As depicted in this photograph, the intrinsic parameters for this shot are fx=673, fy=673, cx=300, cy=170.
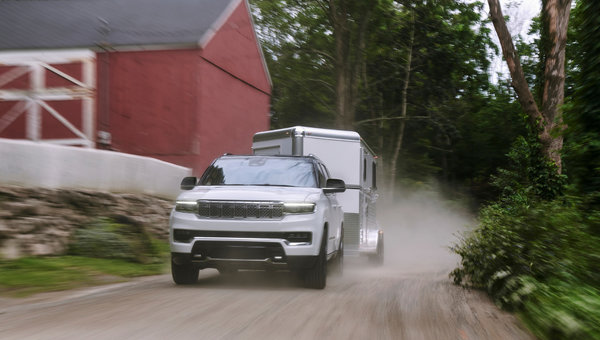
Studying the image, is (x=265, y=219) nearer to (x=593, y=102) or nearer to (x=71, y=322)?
(x=71, y=322)

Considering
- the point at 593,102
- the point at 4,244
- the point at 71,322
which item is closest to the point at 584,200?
the point at 593,102

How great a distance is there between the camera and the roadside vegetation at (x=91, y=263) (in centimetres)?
866

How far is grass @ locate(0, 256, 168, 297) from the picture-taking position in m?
8.41

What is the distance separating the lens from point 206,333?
5762 millimetres

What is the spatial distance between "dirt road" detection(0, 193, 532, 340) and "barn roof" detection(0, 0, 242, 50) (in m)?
13.5

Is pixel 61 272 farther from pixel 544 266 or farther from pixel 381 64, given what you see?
pixel 381 64

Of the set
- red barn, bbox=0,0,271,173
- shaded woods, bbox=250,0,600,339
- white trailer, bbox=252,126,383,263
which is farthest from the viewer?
red barn, bbox=0,0,271,173

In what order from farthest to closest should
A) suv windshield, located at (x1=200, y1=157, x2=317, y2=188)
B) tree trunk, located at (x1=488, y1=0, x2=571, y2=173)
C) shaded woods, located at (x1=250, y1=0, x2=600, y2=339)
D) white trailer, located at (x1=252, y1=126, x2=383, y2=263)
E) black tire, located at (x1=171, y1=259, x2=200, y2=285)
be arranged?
tree trunk, located at (x1=488, y1=0, x2=571, y2=173)
white trailer, located at (x1=252, y1=126, x2=383, y2=263)
suv windshield, located at (x1=200, y1=157, x2=317, y2=188)
black tire, located at (x1=171, y1=259, x2=200, y2=285)
shaded woods, located at (x1=250, y1=0, x2=600, y2=339)

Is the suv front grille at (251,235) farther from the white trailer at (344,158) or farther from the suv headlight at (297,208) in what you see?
the white trailer at (344,158)

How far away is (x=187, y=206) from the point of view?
8945 millimetres

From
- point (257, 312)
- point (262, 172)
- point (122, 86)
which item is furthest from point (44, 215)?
point (122, 86)

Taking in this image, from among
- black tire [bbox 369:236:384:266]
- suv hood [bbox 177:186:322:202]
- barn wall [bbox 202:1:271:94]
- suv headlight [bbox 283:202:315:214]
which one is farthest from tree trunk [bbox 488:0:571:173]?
suv headlight [bbox 283:202:315:214]

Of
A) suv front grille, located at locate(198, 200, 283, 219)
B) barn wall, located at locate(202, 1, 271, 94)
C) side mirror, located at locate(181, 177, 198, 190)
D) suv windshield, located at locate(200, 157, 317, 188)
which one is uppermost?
barn wall, located at locate(202, 1, 271, 94)

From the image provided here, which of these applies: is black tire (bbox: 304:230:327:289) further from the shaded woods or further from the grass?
the grass
